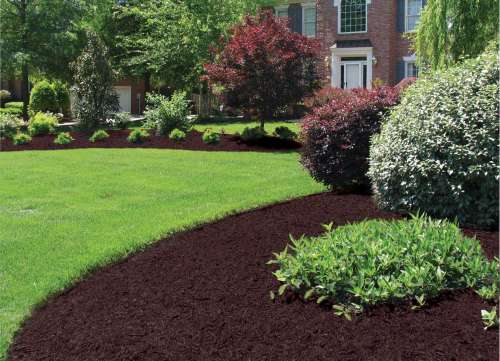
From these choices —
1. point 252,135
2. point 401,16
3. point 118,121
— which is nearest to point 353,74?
point 401,16

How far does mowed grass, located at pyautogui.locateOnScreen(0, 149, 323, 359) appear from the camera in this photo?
5332 millimetres

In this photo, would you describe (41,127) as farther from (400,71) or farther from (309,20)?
(400,71)

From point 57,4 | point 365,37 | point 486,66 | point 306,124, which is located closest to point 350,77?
point 365,37

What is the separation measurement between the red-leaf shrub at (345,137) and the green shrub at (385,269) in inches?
140

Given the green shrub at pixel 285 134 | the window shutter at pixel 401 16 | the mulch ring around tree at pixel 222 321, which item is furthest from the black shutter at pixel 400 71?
the mulch ring around tree at pixel 222 321

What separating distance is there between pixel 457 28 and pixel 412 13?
14744 millimetres

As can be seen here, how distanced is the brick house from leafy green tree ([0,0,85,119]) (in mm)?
10805

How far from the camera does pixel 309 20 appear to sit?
29.0 m

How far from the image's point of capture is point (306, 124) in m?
8.23

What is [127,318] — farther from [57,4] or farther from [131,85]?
[131,85]

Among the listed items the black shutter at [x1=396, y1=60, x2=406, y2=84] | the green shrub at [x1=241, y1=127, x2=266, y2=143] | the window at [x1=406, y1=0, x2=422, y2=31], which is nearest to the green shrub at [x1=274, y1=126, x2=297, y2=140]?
the green shrub at [x1=241, y1=127, x2=266, y2=143]

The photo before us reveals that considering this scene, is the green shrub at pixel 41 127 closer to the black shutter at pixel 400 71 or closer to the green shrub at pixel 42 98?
the green shrub at pixel 42 98

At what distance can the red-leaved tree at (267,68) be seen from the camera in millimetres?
14617

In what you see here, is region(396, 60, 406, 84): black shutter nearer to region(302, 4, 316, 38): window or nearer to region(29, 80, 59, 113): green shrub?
region(302, 4, 316, 38): window
